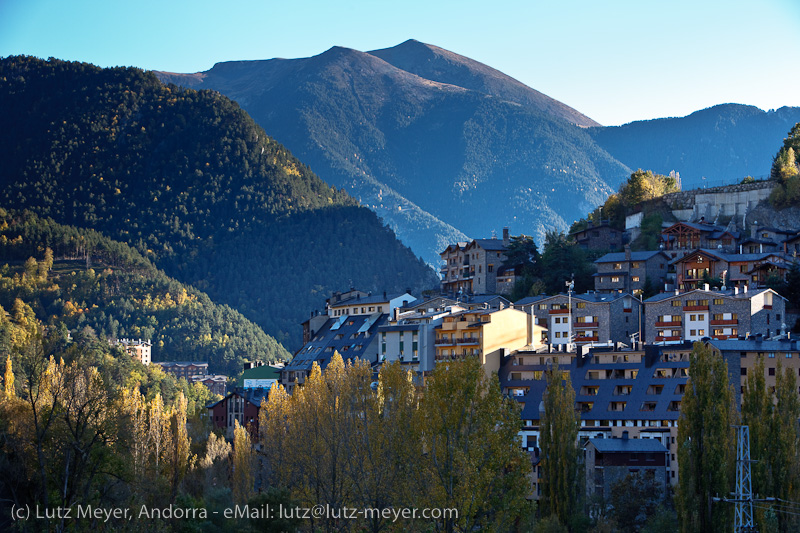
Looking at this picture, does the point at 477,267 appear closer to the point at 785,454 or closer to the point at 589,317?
the point at 589,317

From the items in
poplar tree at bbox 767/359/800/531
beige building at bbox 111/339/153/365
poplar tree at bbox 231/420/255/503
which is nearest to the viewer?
poplar tree at bbox 767/359/800/531

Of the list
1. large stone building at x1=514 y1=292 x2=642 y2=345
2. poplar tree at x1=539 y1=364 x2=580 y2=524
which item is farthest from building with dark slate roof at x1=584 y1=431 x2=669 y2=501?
large stone building at x1=514 y1=292 x2=642 y2=345

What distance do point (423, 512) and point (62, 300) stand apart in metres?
154

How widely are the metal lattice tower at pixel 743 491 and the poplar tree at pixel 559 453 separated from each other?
37.7ft

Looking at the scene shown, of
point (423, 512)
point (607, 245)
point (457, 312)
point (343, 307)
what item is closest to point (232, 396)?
point (343, 307)

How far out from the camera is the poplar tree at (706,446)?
54.5 metres

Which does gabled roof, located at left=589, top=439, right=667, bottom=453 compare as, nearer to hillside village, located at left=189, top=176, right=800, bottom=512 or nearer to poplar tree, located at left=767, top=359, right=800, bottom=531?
hillside village, located at left=189, top=176, right=800, bottom=512

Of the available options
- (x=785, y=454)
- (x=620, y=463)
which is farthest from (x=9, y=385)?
(x=785, y=454)

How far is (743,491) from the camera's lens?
2119 inches

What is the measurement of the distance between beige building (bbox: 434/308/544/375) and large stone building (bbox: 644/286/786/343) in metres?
11.3

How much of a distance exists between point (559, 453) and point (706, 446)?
1128 cm

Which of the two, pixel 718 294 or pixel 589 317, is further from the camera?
pixel 589 317

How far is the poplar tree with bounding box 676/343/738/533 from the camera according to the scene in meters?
54.5

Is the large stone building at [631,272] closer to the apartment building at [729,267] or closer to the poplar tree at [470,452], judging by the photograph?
the apartment building at [729,267]
